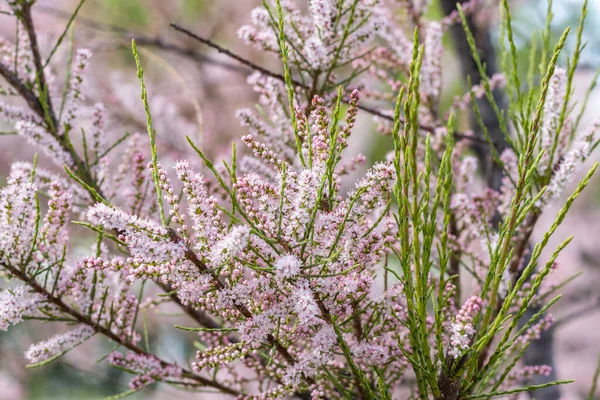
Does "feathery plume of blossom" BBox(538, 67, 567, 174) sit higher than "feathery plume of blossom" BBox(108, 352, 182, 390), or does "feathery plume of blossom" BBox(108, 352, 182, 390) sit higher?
"feathery plume of blossom" BBox(538, 67, 567, 174)

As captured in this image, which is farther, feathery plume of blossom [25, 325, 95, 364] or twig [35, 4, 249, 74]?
twig [35, 4, 249, 74]

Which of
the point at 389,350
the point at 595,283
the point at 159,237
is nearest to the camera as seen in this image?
the point at 159,237

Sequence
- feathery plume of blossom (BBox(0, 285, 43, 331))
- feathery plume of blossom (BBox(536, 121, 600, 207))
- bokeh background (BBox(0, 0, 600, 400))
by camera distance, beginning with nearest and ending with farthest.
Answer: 1. feathery plume of blossom (BBox(0, 285, 43, 331))
2. feathery plume of blossom (BBox(536, 121, 600, 207))
3. bokeh background (BBox(0, 0, 600, 400))

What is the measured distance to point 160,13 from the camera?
2918mm

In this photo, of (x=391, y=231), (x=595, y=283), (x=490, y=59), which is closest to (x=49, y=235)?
(x=391, y=231)

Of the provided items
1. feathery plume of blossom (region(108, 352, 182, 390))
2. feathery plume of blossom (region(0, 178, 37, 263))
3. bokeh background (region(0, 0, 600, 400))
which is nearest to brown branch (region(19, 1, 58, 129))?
feathery plume of blossom (region(0, 178, 37, 263))

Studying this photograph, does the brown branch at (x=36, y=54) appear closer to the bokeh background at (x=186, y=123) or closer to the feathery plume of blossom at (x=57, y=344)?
the feathery plume of blossom at (x=57, y=344)

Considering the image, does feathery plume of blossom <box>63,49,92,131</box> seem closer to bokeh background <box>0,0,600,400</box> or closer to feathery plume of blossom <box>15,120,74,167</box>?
feathery plume of blossom <box>15,120,74,167</box>

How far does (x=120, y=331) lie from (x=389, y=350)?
0.35 m

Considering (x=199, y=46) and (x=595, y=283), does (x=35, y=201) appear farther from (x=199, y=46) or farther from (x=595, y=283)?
(x=595, y=283)

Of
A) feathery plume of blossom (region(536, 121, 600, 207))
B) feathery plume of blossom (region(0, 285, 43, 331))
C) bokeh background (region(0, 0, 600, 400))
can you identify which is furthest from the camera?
bokeh background (region(0, 0, 600, 400))

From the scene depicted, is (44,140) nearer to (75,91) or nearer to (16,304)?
(75,91)

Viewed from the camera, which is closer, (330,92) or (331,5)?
(331,5)

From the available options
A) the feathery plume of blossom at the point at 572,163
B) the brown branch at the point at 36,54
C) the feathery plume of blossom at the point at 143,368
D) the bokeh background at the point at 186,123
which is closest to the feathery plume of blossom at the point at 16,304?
the feathery plume of blossom at the point at 143,368
